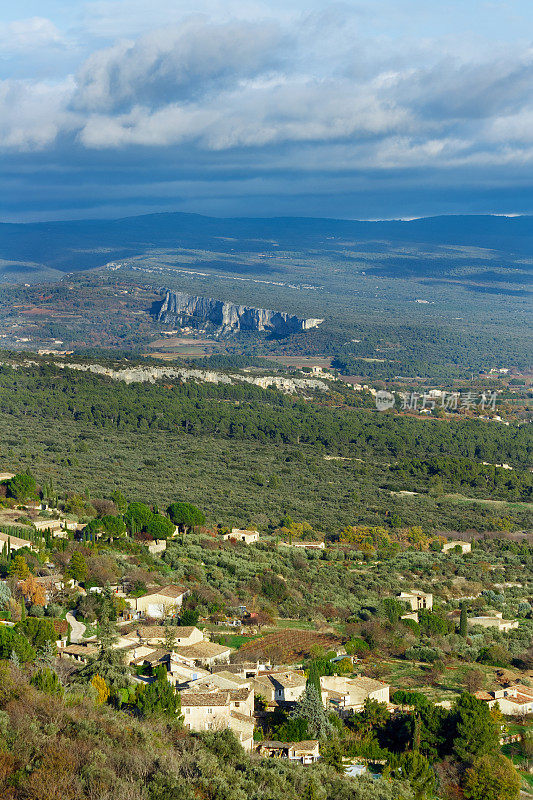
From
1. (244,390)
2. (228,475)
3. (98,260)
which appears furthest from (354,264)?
(228,475)

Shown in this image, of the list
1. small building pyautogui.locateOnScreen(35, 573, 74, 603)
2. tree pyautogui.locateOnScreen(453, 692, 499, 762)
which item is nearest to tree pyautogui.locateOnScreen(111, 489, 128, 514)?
small building pyautogui.locateOnScreen(35, 573, 74, 603)

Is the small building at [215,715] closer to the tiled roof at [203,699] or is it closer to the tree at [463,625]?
the tiled roof at [203,699]

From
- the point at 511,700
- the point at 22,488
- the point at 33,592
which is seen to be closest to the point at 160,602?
the point at 33,592

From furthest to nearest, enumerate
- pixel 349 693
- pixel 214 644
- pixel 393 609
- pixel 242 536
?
pixel 242 536 → pixel 393 609 → pixel 214 644 → pixel 349 693

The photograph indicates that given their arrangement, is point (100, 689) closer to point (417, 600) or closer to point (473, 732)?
point (473, 732)

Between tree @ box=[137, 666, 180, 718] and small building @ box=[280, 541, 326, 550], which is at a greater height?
tree @ box=[137, 666, 180, 718]

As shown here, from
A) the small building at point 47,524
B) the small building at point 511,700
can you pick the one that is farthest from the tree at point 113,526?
the small building at point 511,700

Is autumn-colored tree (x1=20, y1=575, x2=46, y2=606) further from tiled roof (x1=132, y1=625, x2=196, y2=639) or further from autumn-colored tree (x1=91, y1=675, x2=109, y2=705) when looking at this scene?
autumn-colored tree (x1=91, y1=675, x2=109, y2=705)
